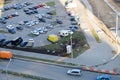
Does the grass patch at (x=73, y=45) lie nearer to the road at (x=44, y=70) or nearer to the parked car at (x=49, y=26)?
the road at (x=44, y=70)

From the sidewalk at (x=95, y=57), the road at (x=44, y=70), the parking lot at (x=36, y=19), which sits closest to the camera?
the road at (x=44, y=70)

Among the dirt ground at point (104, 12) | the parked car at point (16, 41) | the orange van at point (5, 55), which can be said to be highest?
the orange van at point (5, 55)

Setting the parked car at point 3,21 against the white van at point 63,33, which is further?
the parked car at point 3,21

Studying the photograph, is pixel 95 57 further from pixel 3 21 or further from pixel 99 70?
pixel 3 21

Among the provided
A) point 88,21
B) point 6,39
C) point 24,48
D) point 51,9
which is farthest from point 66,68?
point 51,9

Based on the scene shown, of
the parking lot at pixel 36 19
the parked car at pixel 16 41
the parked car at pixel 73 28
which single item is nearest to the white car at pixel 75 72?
the parking lot at pixel 36 19

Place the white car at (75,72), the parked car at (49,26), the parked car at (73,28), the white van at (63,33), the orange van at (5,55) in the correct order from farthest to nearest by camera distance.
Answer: the parked car at (49,26) → the parked car at (73,28) → the white van at (63,33) → the orange van at (5,55) → the white car at (75,72)

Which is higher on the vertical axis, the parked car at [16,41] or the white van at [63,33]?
the parked car at [16,41]

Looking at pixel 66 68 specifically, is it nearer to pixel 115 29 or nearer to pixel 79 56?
pixel 79 56

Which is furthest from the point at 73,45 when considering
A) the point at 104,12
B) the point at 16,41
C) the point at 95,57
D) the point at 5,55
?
the point at 104,12
